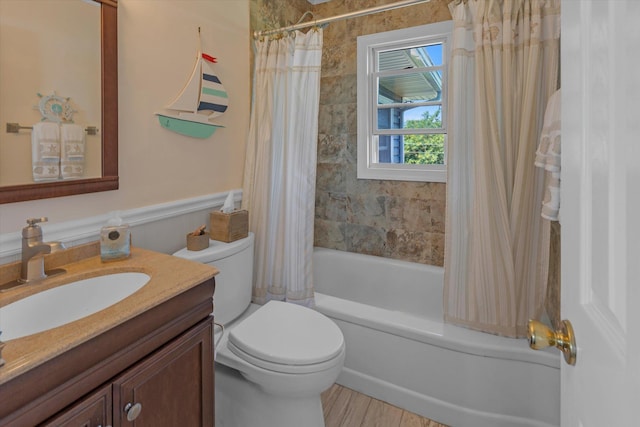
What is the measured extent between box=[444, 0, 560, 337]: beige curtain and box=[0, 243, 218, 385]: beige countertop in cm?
130

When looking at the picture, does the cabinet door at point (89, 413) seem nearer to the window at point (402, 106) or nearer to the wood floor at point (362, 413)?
the wood floor at point (362, 413)

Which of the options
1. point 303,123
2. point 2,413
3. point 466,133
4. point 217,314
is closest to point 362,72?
point 303,123

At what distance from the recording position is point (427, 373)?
1743 millimetres

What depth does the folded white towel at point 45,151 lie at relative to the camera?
116 cm

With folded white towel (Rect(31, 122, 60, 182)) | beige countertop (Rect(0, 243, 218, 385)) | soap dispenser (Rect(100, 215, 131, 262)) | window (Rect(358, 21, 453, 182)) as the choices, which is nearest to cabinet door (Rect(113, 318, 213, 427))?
beige countertop (Rect(0, 243, 218, 385))

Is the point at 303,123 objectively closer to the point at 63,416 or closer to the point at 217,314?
the point at 217,314

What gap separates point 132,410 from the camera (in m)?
0.88

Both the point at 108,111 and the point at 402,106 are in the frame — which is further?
the point at 402,106

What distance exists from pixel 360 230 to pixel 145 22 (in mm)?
1877

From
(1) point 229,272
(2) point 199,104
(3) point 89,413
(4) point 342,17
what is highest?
(4) point 342,17

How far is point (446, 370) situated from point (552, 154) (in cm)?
109

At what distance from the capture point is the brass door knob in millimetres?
616

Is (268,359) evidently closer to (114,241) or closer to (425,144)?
(114,241)

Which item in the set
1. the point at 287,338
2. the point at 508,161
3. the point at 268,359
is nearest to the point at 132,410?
the point at 268,359
